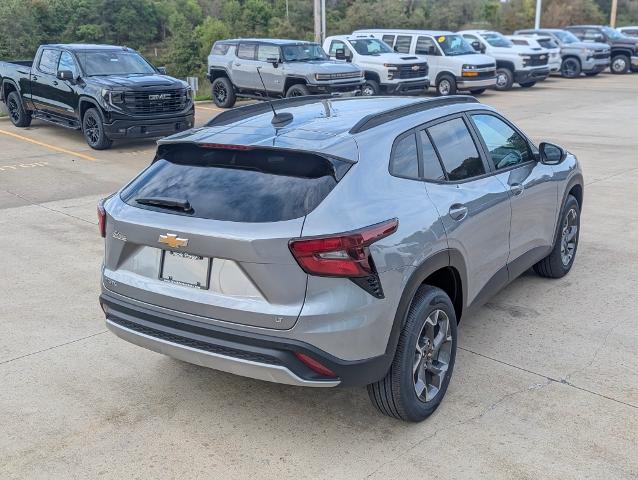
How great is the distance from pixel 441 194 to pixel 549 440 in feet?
4.70

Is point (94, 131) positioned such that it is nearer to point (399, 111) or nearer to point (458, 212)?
point (399, 111)

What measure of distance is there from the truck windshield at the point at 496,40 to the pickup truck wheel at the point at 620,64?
26.1ft

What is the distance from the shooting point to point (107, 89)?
12.4m

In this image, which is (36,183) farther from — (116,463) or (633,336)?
(633,336)

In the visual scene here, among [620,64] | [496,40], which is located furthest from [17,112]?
[620,64]

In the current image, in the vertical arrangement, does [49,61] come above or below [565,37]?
below

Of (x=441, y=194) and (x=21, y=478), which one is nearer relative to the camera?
(x=21, y=478)

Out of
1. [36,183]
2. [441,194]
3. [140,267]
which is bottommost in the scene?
[36,183]

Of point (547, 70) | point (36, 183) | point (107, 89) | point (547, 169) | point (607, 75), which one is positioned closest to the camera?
point (547, 169)

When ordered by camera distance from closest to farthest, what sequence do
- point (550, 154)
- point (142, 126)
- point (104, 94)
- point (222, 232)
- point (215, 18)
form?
point (222, 232) → point (550, 154) → point (104, 94) → point (142, 126) → point (215, 18)

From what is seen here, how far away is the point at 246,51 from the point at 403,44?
18.7 feet

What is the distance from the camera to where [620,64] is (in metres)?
30.1

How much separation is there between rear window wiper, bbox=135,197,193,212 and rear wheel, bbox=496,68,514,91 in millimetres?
21497

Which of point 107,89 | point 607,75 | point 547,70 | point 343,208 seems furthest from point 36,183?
point 607,75
